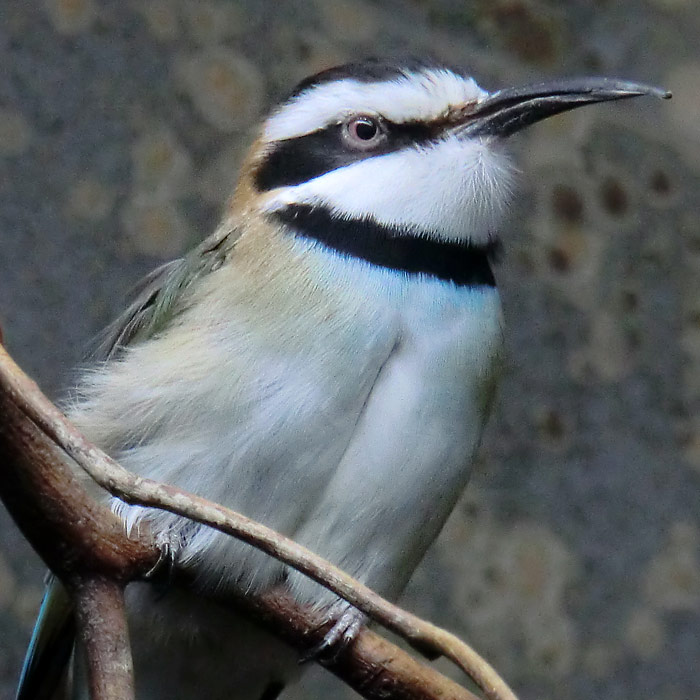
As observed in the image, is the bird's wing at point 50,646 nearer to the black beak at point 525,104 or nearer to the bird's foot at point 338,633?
the bird's foot at point 338,633

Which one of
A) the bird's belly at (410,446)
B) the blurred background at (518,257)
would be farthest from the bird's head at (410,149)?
the blurred background at (518,257)

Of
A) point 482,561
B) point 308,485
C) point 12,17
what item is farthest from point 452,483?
point 12,17

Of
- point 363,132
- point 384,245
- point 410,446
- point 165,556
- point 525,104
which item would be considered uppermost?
point 525,104

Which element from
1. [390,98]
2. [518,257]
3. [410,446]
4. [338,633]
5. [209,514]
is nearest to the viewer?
[209,514]

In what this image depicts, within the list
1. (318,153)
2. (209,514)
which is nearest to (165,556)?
(209,514)

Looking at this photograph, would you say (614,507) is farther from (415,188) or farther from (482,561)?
(415,188)

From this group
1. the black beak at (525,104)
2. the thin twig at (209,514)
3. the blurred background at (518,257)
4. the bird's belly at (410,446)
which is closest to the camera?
the thin twig at (209,514)

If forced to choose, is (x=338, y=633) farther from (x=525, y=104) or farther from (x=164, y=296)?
(x=525, y=104)
